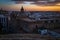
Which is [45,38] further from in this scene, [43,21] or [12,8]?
[12,8]

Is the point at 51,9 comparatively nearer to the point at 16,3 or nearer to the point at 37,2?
the point at 37,2

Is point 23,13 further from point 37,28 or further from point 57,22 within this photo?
point 57,22

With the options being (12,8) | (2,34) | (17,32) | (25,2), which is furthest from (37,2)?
(2,34)

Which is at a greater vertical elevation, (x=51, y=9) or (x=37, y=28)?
(x=51, y=9)

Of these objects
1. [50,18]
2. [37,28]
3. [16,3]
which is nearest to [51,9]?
[50,18]

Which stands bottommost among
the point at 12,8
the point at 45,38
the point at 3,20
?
the point at 45,38

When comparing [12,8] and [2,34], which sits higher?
[12,8]
